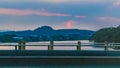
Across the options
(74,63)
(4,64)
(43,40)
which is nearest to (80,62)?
(74,63)

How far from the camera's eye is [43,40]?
28.8 m

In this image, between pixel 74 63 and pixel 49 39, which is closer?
pixel 74 63

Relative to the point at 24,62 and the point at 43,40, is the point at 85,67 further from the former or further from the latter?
the point at 43,40

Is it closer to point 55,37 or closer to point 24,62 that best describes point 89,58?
point 24,62

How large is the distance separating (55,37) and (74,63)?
16.6 meters

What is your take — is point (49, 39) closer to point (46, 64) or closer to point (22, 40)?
point (22, 40)

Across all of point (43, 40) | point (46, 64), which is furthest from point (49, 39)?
point (46, 64)

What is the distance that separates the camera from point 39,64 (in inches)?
534

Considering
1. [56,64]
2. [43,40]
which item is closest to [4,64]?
[56,64]

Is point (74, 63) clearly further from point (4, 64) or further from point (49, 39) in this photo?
point (49, 39)

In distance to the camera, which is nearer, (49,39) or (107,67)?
(107,67)

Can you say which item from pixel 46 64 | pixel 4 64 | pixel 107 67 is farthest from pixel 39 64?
pixel 107 67

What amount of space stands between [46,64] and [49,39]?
51.9 feet

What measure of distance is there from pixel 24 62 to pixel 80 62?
1937 millimetres
